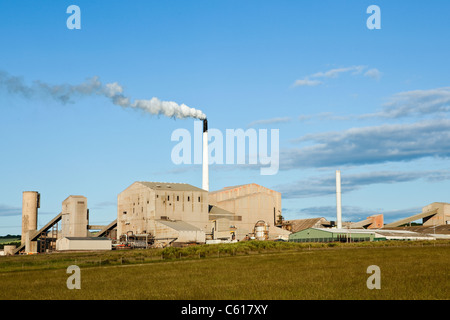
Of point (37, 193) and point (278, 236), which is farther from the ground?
point (37, 193)

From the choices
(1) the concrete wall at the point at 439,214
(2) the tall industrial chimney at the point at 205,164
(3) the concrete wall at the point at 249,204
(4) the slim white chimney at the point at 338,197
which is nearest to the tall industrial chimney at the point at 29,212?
(2) the tall industrial chimney at the point at 205,164

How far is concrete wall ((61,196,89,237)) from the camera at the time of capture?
129 meters

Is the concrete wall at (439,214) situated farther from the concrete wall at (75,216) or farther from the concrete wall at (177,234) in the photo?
the concrete wall at (75,216)

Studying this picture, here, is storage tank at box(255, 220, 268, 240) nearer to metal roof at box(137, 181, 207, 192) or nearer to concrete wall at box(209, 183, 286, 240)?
concrete wall at box(209, 183, 286, 240)

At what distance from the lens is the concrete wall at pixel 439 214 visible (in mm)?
145625

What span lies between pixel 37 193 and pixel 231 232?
172ft

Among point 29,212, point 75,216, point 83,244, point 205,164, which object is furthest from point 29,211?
point 205,164

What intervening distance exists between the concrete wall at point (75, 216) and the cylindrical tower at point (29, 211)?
12094mm

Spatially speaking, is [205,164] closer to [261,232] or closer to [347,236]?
[261,232]

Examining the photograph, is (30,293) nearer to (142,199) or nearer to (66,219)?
(142,199)

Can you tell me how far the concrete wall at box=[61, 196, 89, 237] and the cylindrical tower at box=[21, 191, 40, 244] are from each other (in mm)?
12094
